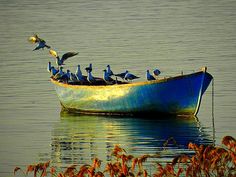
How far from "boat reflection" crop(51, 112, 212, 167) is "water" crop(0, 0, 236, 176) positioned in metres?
0.03

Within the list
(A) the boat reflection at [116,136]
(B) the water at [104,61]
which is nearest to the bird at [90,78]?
(A) the boat reflection at [116,136]

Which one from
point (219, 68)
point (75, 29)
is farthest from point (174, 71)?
point (75, 29)

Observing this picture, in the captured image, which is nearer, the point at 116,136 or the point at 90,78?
the point at 116,136

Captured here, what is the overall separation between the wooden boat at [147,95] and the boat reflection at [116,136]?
31 cm

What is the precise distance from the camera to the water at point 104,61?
32.0 metres

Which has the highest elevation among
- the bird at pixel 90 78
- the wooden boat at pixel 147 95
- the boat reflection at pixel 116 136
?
the bird at pixel 90 78

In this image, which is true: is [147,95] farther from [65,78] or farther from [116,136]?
[65,78]

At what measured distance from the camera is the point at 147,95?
36281 millimetres

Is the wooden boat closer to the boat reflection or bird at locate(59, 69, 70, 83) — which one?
the boat reflection

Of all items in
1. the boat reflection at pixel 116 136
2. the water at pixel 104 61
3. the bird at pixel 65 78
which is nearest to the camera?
the boat reflection at pixel 116 136

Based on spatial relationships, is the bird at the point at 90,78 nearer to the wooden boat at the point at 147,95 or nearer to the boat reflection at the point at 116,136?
the wooden boat at the point at 147,95

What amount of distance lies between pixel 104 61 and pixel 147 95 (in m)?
13.6

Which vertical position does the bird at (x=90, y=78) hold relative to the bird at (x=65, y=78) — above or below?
below

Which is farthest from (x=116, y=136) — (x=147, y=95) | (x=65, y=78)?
(x=65, y=78)
